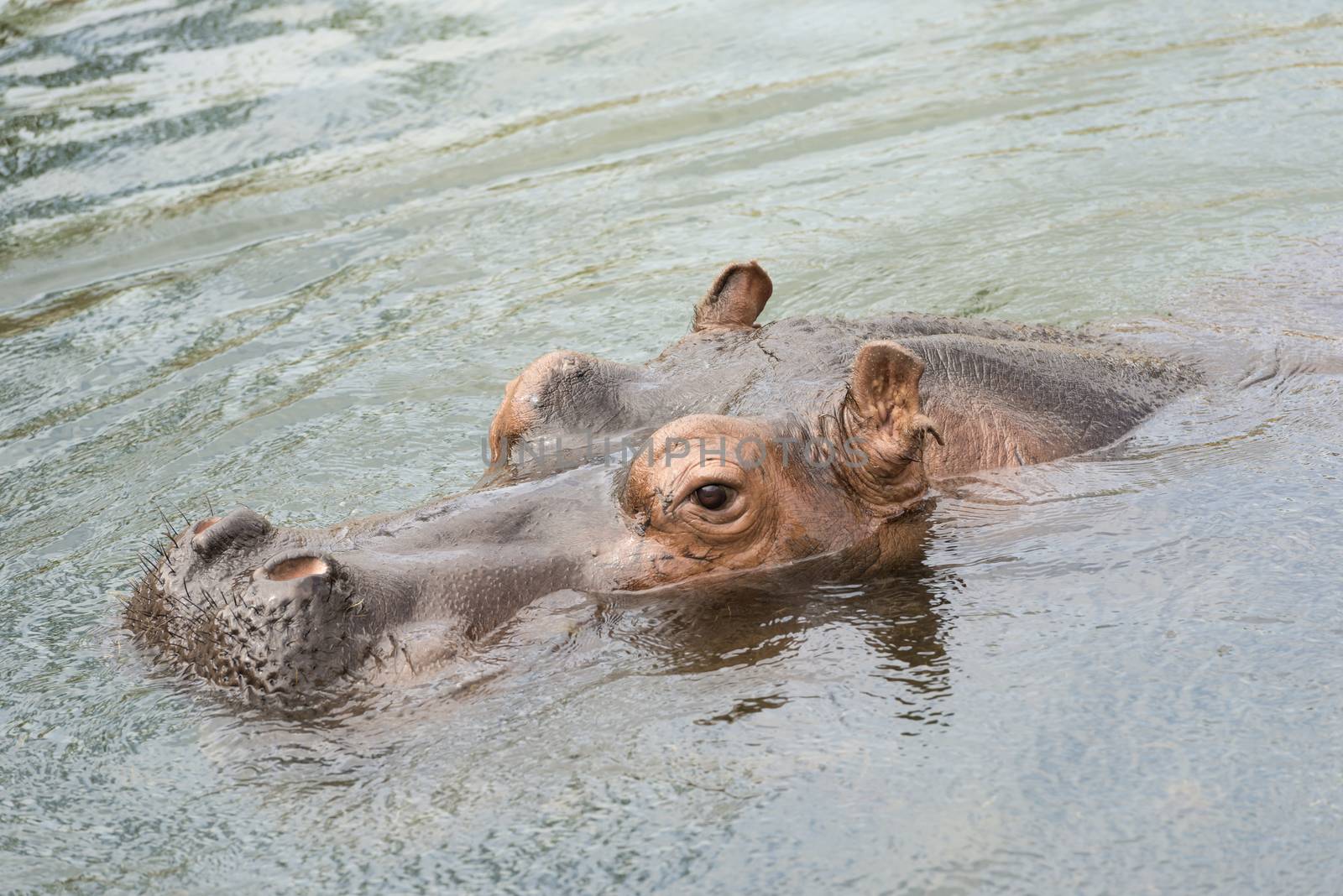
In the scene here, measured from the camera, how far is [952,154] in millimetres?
10750

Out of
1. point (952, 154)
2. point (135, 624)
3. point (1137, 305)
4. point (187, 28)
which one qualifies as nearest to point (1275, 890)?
point (135, 624)

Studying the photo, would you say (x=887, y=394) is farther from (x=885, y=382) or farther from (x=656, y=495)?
(x=656, y=495)

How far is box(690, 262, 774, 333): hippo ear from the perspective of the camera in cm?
610

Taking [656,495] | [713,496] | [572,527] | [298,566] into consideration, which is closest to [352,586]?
[298,566]

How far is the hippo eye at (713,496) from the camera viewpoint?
15.7 ft

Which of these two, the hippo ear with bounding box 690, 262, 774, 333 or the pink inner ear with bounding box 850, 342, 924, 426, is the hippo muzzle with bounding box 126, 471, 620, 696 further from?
the hippo ear with bounding box 690, 262, 774, 333

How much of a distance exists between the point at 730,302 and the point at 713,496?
1531mm

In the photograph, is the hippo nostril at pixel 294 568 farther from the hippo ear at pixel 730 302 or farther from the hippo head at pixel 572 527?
the hippo ear at pixel 730 302

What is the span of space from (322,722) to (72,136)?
9.13m

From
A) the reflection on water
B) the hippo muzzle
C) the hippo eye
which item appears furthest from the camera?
the hippo eye

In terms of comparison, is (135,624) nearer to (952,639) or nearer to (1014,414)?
(952,639)

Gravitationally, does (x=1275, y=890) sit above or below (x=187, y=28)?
below

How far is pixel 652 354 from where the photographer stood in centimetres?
814

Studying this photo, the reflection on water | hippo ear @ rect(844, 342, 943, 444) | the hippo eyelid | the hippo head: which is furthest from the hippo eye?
the hippo eyelid
